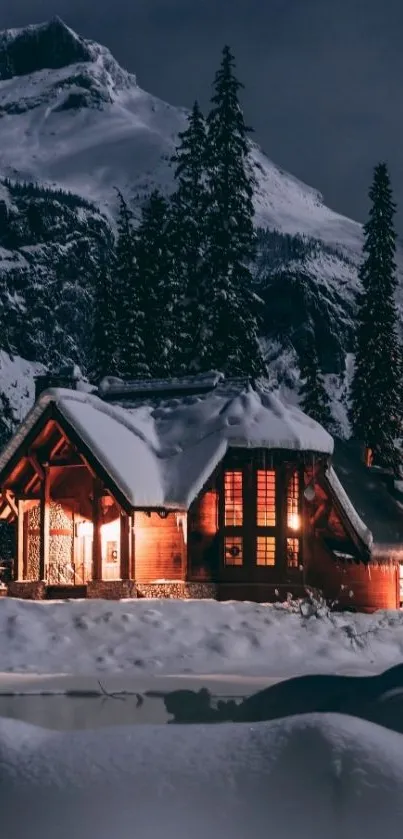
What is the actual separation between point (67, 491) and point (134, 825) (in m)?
28.5

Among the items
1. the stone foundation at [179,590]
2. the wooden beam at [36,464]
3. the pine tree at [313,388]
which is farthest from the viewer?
the pine tree at [313,388]

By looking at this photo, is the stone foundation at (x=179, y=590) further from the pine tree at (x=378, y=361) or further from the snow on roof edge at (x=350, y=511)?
the pine tree at (x=378, y=361)

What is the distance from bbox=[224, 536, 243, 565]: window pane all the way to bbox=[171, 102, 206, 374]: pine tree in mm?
16817

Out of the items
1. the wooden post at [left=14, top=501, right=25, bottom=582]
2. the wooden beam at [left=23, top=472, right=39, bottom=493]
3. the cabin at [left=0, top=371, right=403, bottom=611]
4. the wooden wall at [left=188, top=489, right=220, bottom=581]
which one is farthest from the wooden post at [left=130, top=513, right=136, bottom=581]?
the wooden post at [left=14, top=501, right=25, bottom=582]

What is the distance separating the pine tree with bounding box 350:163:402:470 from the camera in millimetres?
54281

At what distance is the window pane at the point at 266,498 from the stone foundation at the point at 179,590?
2.03m

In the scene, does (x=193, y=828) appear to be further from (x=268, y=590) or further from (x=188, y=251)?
(x=188, y=251)

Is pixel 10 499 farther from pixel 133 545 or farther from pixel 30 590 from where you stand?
pixel 133 545

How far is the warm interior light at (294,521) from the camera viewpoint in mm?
→ 35781

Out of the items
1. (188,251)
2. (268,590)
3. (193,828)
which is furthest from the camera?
(188,251)

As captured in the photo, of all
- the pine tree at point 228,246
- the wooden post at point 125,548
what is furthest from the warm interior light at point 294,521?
the pine tree at point 228,246

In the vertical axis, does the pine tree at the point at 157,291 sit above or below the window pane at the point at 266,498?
above

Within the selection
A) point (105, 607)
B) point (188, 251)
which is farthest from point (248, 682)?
point (188, 251)

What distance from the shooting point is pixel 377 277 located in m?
55.6
